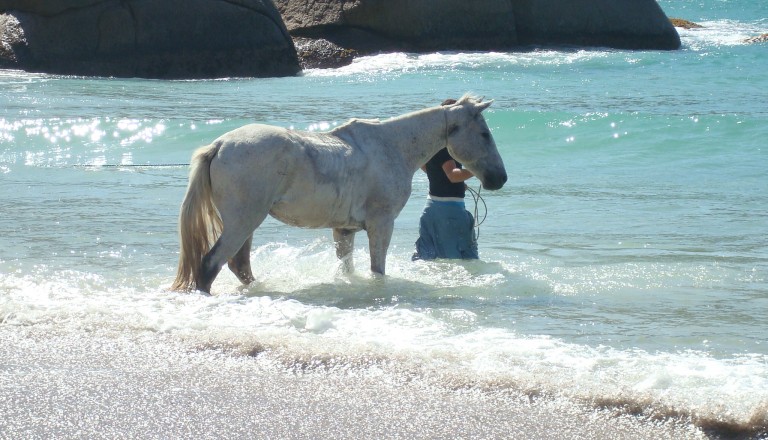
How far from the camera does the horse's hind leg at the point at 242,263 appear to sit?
7480 millimetres

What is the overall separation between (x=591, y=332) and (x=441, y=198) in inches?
100

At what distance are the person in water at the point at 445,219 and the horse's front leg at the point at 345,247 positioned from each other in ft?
2.68

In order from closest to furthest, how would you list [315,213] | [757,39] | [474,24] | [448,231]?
[315,213], [448,231], [474,24], [757,39]

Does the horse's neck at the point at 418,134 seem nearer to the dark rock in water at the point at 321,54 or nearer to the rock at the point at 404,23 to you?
the dark rock in water at the point at 321,54

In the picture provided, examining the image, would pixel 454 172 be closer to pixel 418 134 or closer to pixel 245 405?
pixel 418 134

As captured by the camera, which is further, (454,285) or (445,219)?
(445,219)

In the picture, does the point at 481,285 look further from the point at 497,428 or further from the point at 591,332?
the point at 497,428

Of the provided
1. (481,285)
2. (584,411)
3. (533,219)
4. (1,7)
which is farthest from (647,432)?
(1,7)

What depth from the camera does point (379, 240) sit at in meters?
7.70

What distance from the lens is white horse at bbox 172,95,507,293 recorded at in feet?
22.5

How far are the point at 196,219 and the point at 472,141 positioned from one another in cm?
231

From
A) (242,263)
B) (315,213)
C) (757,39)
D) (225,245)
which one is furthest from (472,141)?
(757,39)

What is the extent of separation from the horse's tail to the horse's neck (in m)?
1.55

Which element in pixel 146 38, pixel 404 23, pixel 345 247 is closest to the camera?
pixel 345 247
